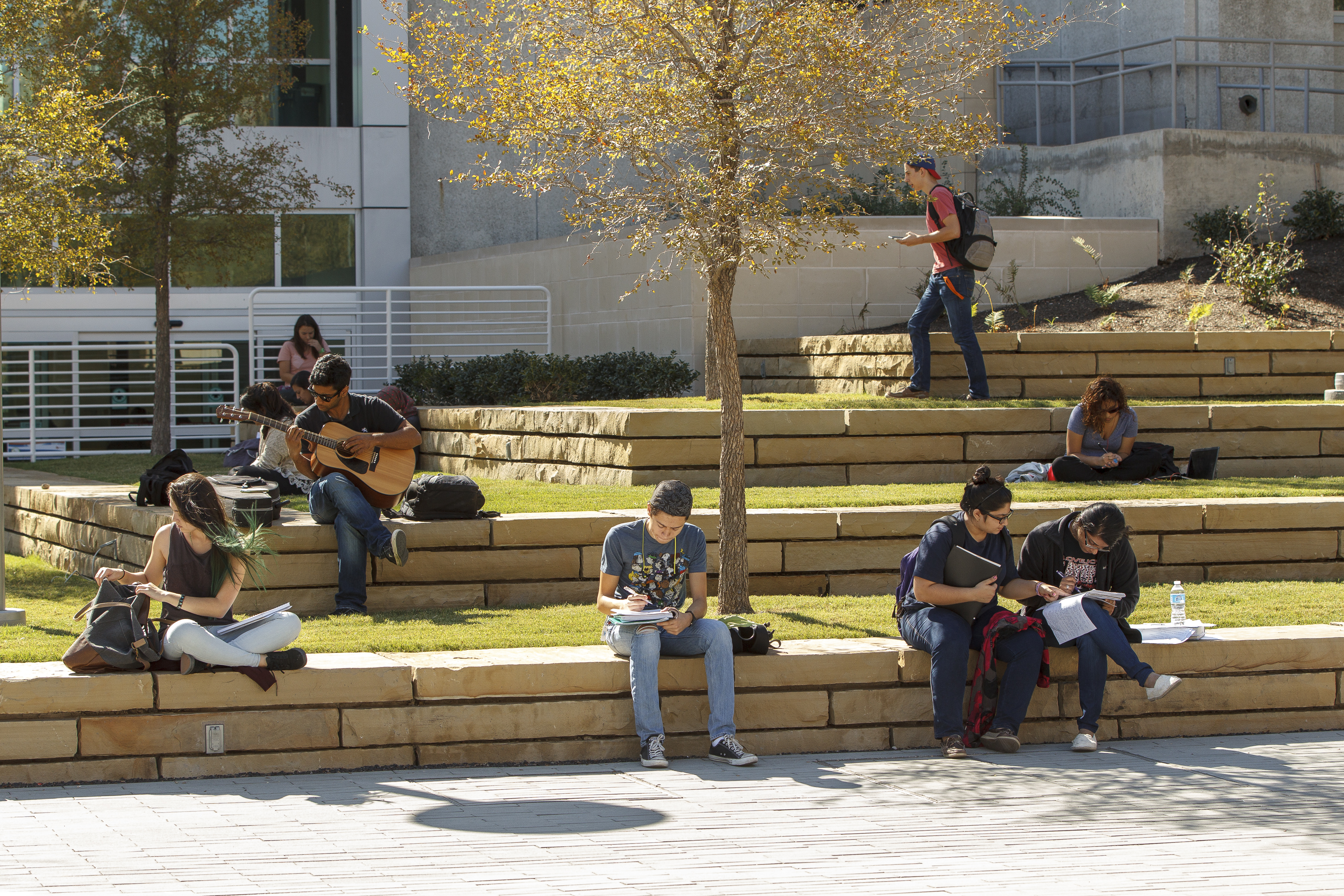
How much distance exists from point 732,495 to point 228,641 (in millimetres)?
2794

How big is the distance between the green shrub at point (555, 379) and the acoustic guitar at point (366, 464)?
675 cm

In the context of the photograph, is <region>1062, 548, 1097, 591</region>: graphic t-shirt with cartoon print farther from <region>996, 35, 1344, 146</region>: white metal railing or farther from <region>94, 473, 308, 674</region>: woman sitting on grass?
<region>996, 35, 1344, 146</region>: white metal railing

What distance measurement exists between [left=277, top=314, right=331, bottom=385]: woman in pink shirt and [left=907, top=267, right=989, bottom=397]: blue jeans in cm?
601

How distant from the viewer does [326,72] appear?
920 inches

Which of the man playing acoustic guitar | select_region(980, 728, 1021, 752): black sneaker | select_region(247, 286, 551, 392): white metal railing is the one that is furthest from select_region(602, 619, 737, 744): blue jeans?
select_region(247, 286, 551, 392): white metal railing

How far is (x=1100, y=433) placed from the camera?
10.6 metres

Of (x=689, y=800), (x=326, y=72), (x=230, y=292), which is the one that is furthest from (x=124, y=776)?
(x=326, y=72)

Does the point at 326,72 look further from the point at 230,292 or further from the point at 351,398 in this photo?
the point at 351,398

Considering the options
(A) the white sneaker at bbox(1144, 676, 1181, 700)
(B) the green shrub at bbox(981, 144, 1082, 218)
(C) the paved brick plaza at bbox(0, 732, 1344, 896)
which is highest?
(B) the green shrub at bbox(981, 144, 1082, 218)

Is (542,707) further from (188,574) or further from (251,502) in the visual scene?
(251,502)

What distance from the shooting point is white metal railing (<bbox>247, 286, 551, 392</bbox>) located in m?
18.9

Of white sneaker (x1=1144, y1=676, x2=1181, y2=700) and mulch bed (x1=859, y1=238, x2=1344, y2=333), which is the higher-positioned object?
mulch bed (x1=859, y1=238, x2=1344, y2=333)

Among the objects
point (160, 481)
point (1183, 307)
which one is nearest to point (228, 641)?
point (160, 481)

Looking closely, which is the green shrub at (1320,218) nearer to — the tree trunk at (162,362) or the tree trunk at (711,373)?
the tree trunk at (711,373)
